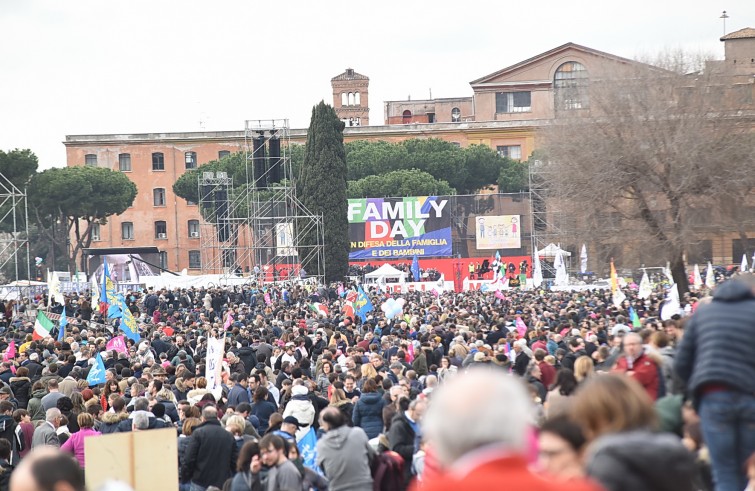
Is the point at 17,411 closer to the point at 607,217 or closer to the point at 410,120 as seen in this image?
the point at 607,217

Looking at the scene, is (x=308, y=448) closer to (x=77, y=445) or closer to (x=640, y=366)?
(x=77, y=445)

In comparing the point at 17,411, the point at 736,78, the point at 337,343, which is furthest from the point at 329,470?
the point at 736,78

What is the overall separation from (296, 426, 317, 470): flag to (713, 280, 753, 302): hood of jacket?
453cm

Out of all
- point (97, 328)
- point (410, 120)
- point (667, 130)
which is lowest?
point (97, 328)

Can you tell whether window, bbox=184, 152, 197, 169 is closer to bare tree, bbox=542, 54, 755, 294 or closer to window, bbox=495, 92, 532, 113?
window, bbox=495, 92, 532, 113

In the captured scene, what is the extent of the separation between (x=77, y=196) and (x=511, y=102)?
31218 mm

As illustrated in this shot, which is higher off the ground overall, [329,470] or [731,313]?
[731,313]

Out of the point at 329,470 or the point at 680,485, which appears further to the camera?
the point at 329,470

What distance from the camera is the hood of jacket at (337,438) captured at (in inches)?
324

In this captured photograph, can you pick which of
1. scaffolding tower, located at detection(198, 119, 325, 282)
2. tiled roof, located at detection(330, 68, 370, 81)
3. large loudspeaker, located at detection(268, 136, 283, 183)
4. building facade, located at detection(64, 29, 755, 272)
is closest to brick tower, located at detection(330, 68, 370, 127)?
tiled roof, located at detection(330, 68, 370, 81)

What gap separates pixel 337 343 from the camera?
19.2m

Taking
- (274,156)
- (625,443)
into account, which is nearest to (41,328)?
(625,443)

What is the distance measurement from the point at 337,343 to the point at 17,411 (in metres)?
8.20

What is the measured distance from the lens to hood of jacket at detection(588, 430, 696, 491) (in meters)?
3.73
